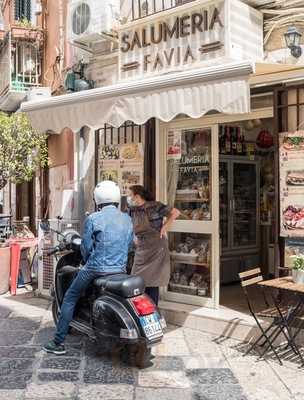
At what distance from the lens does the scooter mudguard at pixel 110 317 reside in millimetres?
5402

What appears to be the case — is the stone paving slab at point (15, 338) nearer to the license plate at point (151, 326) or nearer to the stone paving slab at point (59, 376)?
the stone paving slab at point (59, 376)

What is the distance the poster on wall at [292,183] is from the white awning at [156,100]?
117 cm

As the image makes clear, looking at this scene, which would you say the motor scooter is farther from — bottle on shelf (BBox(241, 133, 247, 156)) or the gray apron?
bottle on shelf (BBox(241, 133, 247, 156))

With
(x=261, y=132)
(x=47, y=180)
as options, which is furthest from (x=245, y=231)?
(x=47, y=180)

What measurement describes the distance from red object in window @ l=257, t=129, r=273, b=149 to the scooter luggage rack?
3423 mm

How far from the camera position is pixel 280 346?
6109mm

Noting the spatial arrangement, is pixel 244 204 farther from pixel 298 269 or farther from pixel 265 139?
pixel 298 269

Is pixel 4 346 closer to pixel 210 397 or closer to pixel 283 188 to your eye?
pixel 210 397

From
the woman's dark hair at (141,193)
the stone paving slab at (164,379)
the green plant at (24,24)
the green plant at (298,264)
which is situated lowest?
the stone paving slab at (164,379)

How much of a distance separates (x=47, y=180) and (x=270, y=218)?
4835 mm

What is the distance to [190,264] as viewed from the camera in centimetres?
775

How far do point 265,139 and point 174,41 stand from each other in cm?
280

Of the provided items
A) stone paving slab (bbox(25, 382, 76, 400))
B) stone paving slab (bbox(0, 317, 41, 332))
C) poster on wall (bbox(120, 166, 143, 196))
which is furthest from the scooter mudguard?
poster on wall (bbox(120, 166, 143, 196))

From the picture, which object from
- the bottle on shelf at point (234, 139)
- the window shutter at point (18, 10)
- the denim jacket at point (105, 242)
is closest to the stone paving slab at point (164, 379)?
the denim jacket at point (105, 242)
